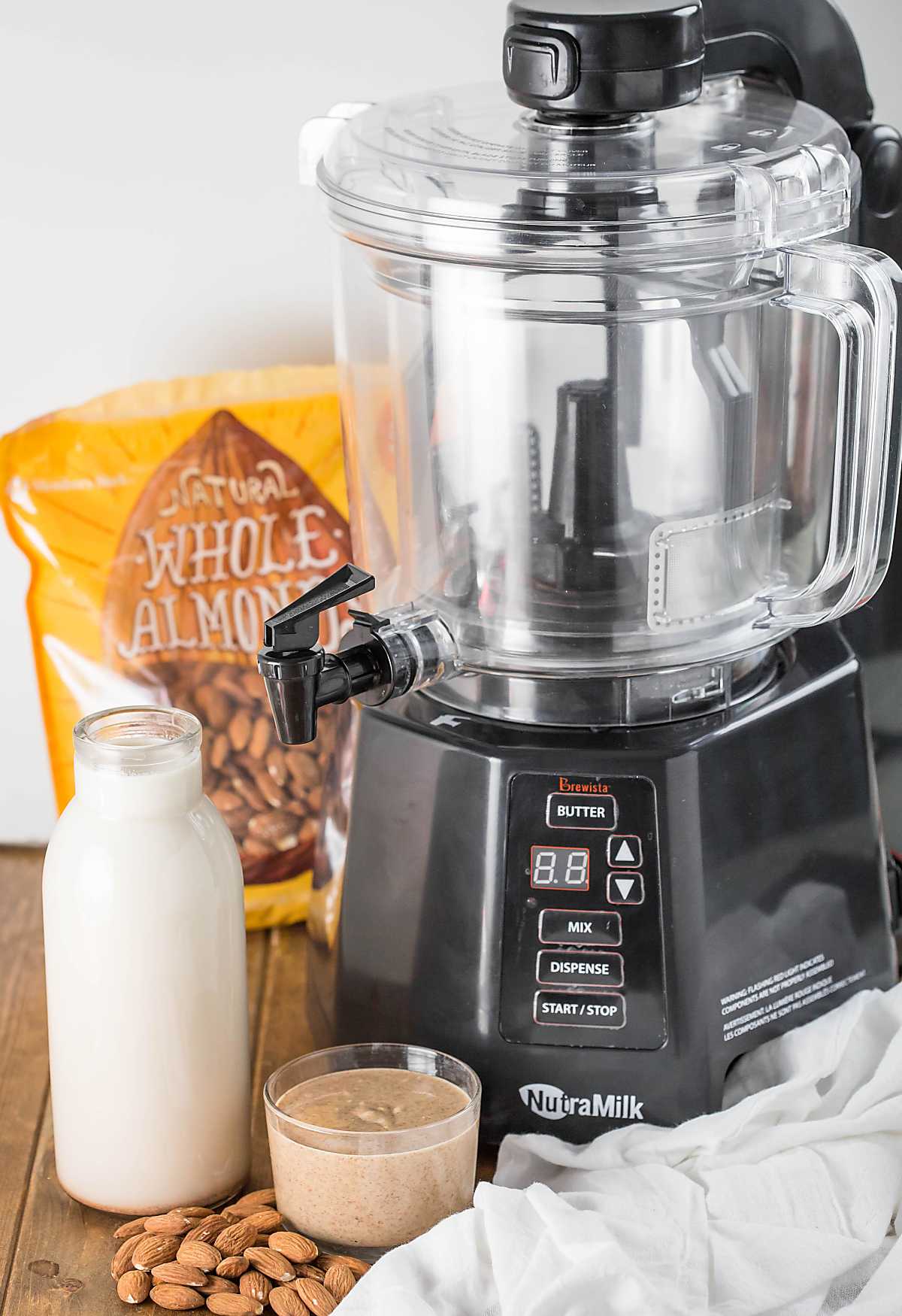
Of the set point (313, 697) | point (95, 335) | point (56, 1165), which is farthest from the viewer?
point (95, 335)

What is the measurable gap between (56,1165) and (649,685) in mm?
383

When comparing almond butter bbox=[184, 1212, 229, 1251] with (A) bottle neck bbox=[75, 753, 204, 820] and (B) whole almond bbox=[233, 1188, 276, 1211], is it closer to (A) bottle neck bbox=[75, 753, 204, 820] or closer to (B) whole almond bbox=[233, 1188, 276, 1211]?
(B) whole almond bbox=[233, 1188, 276, 1211]

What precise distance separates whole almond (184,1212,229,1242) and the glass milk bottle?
0.10ft

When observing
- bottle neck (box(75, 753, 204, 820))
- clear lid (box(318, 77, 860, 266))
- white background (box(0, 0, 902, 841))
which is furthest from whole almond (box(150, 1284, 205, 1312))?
white background (box(0, 0, 902, 841))

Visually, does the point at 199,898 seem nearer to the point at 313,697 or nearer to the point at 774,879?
the point at 313,697

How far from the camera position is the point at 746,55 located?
2.75 ft

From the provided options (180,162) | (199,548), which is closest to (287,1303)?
(199,548)

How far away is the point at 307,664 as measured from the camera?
702 millimetres

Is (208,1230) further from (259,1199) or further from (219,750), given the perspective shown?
(219,750)

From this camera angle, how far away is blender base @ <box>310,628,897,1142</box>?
2.52ft

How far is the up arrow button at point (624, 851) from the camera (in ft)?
2.51

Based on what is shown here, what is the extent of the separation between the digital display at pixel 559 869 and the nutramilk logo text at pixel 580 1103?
10 cm

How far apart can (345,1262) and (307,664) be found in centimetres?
27

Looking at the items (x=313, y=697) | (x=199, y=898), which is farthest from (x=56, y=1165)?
(x=313, y=697)
